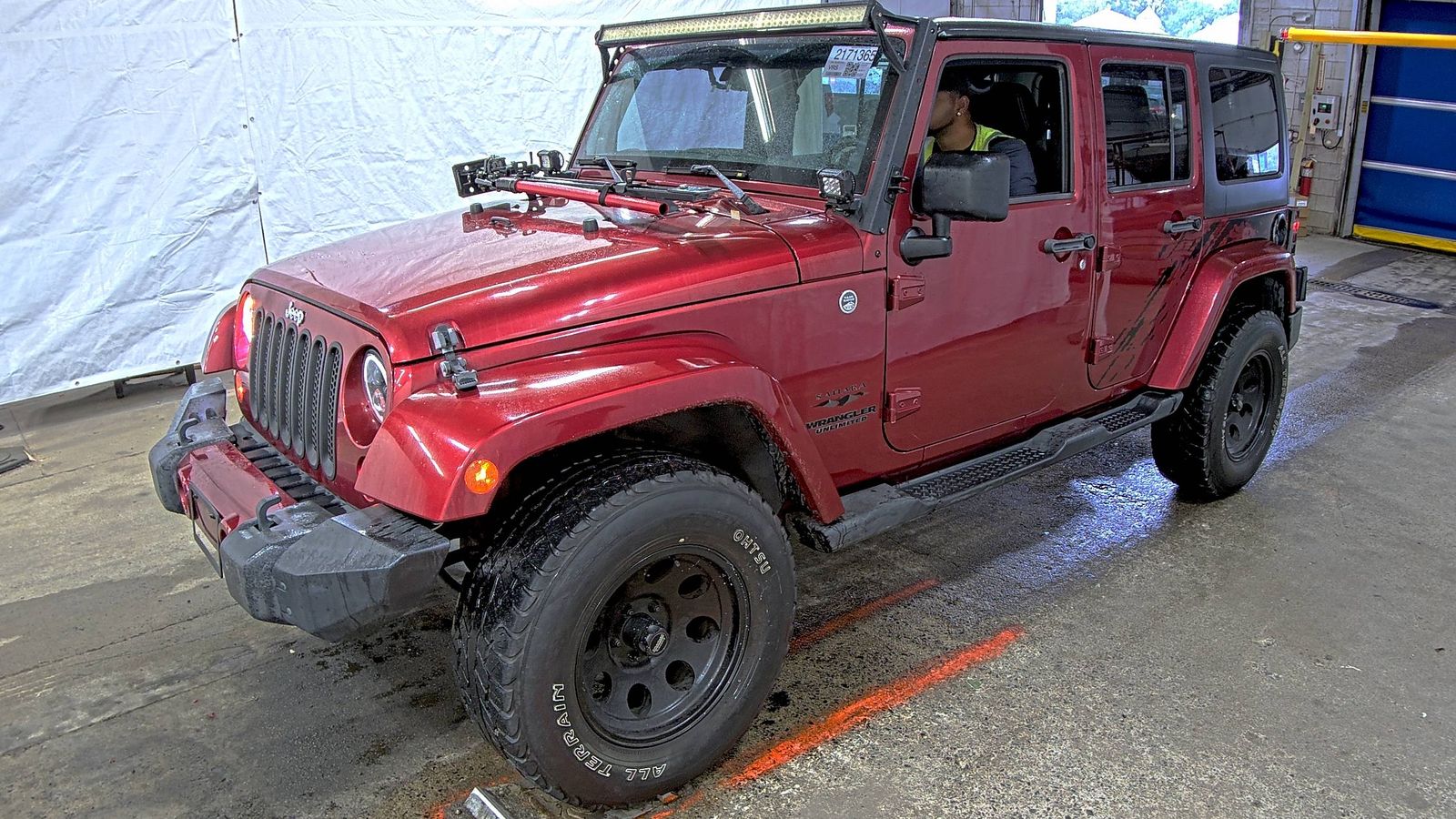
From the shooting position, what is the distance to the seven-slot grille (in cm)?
275

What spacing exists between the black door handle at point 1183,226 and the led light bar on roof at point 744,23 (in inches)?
62.5

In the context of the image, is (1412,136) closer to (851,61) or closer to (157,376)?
(851,61)

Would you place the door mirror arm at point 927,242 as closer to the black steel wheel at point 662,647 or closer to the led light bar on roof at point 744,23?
the led light bar on roof at point 744,23

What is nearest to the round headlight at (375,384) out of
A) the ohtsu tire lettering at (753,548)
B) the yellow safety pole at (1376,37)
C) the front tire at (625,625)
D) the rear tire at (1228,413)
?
the front tire at (625,625)

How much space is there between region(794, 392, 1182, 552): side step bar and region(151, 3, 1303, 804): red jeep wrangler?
0.05ft

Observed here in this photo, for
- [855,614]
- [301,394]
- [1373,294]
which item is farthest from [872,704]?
[1373,294]

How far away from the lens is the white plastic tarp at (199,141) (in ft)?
19.3

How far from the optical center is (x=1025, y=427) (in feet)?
12.5

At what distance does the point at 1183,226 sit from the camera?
4.02 metres

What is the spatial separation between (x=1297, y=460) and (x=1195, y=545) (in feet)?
4.12

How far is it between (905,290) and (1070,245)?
2.63 feet

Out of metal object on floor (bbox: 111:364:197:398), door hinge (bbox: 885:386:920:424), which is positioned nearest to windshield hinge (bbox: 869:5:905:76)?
door hinge (bbox: 885:386:920:424)

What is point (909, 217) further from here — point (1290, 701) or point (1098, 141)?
point (1290, 701)

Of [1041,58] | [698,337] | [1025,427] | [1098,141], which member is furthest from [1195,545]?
[698,337]
